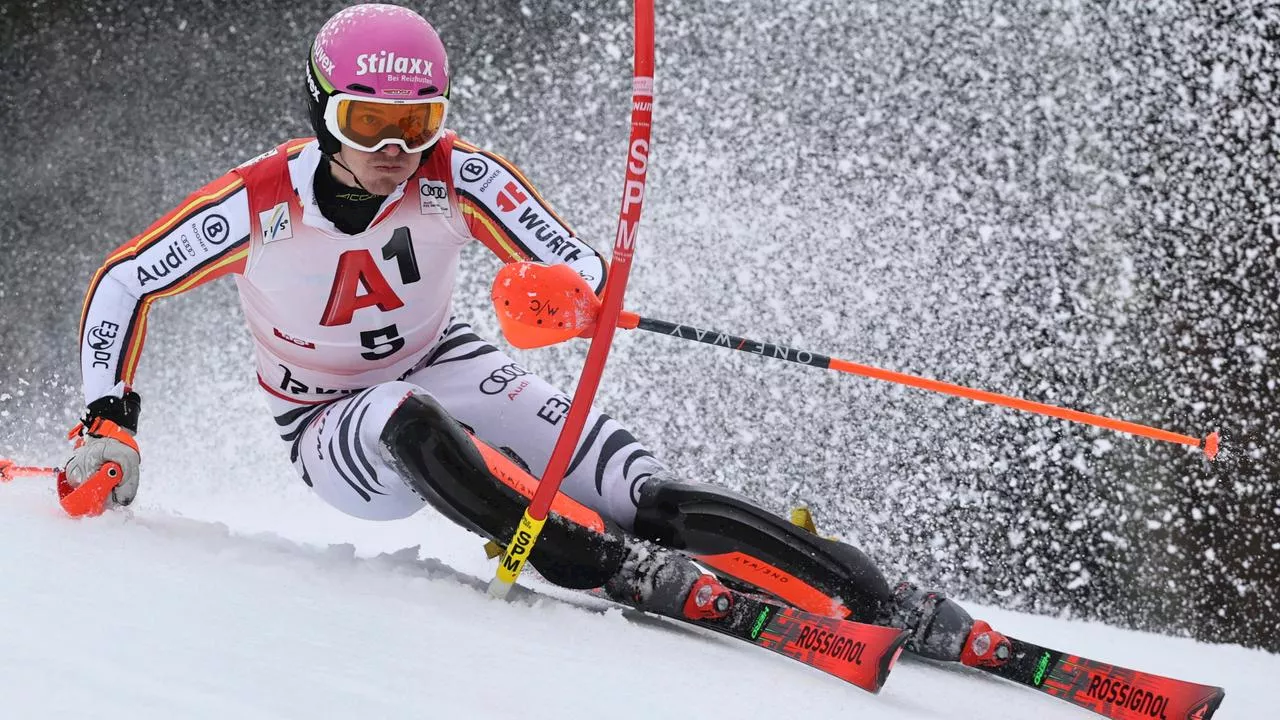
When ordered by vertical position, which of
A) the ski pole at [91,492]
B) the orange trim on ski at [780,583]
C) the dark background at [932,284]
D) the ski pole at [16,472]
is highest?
the dark background at [932,284]

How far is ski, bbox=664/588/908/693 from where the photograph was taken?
1643 millimetres

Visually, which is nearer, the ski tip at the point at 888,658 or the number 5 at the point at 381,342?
the ski tip at the point at 888,658

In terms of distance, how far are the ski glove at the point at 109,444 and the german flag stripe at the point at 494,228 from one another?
69cm

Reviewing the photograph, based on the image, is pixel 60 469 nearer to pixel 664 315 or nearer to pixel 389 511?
pixel 389 511

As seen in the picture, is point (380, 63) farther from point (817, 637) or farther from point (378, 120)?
point (817, 637)

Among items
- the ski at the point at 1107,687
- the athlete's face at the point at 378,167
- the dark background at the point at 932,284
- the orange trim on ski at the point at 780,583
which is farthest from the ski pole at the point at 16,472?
the ski at the point at 1107,687

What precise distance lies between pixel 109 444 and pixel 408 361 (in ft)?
1.84

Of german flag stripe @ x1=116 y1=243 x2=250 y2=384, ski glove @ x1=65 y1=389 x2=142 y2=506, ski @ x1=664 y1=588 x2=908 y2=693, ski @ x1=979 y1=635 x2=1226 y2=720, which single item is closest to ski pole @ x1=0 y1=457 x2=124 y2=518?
ski glove @ x1=65 y1=389 x2=142 y2=506

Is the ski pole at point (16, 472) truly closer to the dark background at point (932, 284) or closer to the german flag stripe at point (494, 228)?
the german flag stripe at point (494, 228)

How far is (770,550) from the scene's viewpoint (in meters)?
1.98

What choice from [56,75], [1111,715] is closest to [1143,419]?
[1111,715]

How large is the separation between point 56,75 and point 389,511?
4238 mm

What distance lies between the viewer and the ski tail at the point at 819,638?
1.64 m

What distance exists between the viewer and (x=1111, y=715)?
1.80 m
